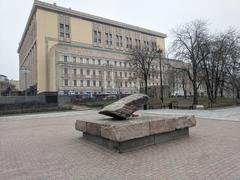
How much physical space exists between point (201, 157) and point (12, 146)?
6.86 metres

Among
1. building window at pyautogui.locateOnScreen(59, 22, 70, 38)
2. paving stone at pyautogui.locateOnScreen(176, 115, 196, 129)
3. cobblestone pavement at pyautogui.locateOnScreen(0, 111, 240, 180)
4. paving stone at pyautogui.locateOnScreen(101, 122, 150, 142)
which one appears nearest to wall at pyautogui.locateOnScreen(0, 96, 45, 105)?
cobblestone pavement at pyautogui.locateOnScreen(0, 111, 240, 180)

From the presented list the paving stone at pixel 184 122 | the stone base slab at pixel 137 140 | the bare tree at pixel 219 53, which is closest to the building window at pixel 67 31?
the bare tree at pixel 219 53

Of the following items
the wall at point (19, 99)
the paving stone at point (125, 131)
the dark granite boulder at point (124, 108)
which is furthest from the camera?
the wall at point (19, 99)

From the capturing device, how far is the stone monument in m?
7.07

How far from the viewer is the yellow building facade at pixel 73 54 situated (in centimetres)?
5938

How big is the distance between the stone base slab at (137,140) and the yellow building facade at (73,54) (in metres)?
48.4

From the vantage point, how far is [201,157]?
6250mm

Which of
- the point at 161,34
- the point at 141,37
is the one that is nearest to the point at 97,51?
the point at 141,37

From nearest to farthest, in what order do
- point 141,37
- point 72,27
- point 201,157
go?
1. point 201,157
2. point 72,27
3. point 141,37

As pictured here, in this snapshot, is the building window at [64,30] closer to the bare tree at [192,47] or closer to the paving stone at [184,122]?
the bare tree at [192,47]

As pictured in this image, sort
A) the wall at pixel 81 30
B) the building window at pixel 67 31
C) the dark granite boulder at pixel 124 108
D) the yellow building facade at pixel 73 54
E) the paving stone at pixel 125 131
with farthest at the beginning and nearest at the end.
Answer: the wall at pixel 81 30
the building window at pixel 67 31
the yellow building facade at pixel 73 54
the dark granite boulder at pixel 124 108
the paving stone at pixel 125 131

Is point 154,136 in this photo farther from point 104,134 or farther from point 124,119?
point 104,134

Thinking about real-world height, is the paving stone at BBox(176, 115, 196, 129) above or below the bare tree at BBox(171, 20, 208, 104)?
below

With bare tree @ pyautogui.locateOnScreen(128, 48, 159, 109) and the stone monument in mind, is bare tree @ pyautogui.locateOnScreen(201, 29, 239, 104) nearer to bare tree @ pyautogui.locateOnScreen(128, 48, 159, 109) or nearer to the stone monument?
bare tree @ pyautogui.locateOnScreen(128, 48, 159, 109)
